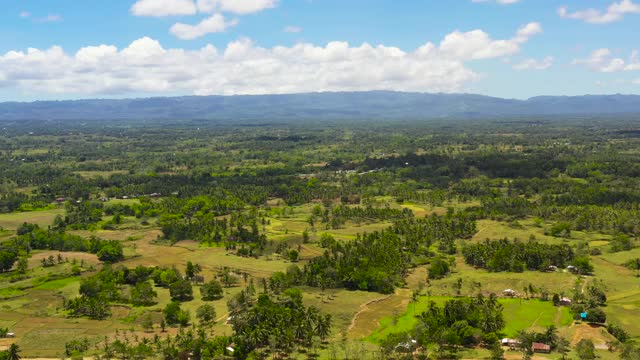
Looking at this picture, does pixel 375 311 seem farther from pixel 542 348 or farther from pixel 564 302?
pixel 564 302

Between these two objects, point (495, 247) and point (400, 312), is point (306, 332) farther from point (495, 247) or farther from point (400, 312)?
point (495, 247)

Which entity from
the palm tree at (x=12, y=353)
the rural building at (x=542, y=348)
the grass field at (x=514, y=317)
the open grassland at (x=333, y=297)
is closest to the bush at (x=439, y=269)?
the open grassland at (x=333, y=297)

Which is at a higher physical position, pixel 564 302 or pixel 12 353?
pixel 564 302

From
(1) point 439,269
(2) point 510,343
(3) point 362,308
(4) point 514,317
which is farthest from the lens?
(1) point 439,269

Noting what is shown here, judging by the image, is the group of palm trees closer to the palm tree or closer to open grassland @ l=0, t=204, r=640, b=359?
the palm tree

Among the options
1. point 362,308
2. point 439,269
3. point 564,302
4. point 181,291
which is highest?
point 439,269

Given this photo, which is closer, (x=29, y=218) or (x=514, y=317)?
(x=514, y=317)

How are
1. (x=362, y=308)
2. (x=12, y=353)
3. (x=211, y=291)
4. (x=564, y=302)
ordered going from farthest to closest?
1. (x=211, y=291)
2. (x=362, y=308)
3. (x=564, y=302)
4. (x=12, y=353)

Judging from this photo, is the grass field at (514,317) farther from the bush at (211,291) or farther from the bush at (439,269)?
the bush at (211,291)

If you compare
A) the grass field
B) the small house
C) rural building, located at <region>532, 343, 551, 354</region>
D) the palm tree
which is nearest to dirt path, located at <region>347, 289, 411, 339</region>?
the grass field

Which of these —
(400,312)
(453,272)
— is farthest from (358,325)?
(453,272)

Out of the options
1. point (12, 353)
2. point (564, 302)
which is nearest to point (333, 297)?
point (564, 302)
